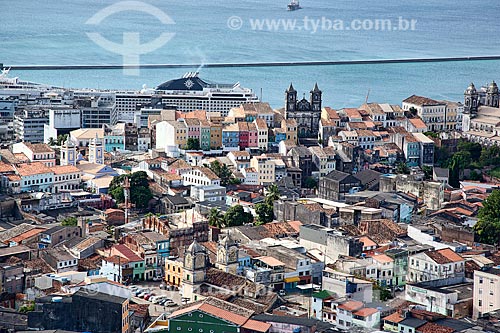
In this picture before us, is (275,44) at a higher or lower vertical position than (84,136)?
higher

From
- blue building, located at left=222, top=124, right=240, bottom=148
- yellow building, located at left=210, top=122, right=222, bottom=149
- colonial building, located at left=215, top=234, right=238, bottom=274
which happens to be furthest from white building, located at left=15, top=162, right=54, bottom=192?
colonial building, located at left=215, top=234, right=238, bottom=274

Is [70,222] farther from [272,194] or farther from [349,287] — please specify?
[349,287]

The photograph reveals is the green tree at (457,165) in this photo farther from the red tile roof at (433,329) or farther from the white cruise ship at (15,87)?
the white cruise ship at (15,87)

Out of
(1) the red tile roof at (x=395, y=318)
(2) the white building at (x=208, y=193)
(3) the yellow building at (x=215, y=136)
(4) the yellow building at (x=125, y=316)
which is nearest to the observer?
(4) the yellow building at (x=125, y=316)

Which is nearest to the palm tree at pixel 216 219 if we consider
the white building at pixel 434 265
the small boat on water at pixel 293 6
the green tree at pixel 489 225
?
the white building at pixel 434 265

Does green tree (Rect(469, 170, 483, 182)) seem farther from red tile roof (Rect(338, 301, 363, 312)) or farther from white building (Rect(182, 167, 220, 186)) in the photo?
red tile roof (Rect(338, 301, 363, 312))

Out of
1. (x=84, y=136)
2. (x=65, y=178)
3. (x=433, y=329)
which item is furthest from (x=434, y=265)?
(x=84, y=136)

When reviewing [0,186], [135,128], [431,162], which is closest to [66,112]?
[135,128]
